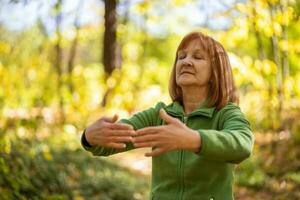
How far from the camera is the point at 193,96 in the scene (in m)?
2.21

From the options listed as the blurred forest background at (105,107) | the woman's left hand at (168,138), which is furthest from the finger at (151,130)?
the blurred forest background at (105,107)

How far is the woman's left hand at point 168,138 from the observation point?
5.49ft

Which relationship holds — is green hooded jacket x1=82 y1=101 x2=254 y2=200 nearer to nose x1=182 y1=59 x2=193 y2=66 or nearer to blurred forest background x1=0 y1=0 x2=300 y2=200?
nose x1=182 y1=59 x2=193 y2=66


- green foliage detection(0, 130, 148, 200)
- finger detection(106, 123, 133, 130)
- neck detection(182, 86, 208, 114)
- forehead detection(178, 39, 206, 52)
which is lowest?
green foliage detection(0, 130, 148, 200)

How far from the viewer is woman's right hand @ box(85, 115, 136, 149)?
1.84 metres

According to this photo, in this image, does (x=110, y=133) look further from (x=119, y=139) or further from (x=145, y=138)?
(x=145, y=138)

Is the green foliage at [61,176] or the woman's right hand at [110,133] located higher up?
the woman's right hand at [110,133]

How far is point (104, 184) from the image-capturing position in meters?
5.56

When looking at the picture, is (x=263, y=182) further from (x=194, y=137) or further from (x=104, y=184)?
(x=194, y=137)

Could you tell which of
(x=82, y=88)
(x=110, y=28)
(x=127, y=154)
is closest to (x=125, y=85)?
(x=82, y=88)

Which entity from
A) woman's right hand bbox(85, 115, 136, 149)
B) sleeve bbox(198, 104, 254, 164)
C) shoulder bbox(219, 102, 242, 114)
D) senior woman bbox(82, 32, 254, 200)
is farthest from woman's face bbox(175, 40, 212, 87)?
woman's right hand bbox(85, 115, 136, 149)

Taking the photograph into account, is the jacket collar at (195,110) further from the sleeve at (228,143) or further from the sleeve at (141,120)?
the sleeve at (228,143)

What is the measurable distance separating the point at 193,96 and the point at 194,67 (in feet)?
0.39

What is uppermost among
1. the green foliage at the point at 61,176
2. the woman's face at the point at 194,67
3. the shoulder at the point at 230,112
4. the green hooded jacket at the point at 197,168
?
the woman's face at the point at 194,67
